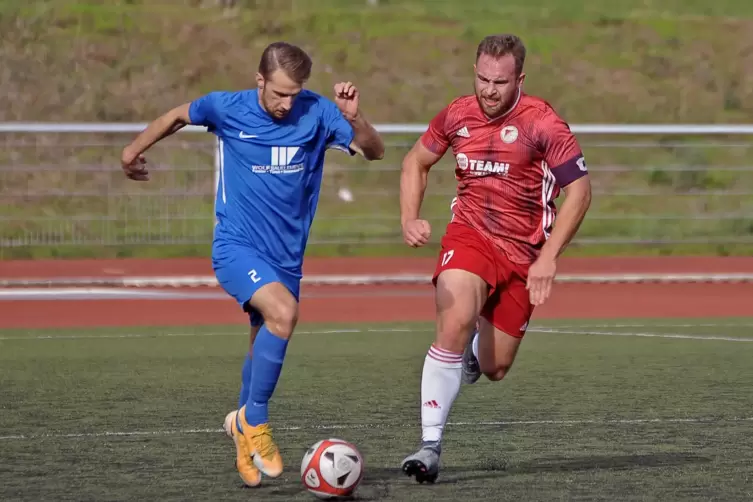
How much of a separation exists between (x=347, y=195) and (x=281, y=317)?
1169 centimetres

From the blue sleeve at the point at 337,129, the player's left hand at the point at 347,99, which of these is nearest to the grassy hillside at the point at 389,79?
the blue sleeve at the point at 337,129

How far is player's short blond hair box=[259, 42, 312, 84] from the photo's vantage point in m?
6.43

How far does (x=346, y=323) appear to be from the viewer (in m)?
13.4

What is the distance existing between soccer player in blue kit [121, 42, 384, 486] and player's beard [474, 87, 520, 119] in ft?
1.79

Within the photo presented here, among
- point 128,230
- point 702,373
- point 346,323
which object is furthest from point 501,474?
point 128,230

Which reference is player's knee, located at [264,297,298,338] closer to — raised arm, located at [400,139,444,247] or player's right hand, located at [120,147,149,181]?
raised arm, located at [400,139,444,247]

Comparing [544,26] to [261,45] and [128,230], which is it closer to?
[261,45]

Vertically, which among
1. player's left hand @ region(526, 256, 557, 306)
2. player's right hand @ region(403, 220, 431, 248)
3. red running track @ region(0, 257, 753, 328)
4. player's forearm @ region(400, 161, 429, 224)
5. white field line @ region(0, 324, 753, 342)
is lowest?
red running track @ region(0, 257, 753, 328)

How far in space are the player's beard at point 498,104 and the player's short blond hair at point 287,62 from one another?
79 centimetres

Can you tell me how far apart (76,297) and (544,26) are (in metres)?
20.3

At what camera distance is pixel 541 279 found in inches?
246

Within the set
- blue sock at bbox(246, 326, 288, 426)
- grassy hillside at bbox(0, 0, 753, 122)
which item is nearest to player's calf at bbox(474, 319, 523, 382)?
blue sock at bbox(246, 326, 288, 426)

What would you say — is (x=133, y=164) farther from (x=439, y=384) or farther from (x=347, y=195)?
(x=347, y=195)

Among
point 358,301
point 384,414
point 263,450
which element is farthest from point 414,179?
point 358,301
